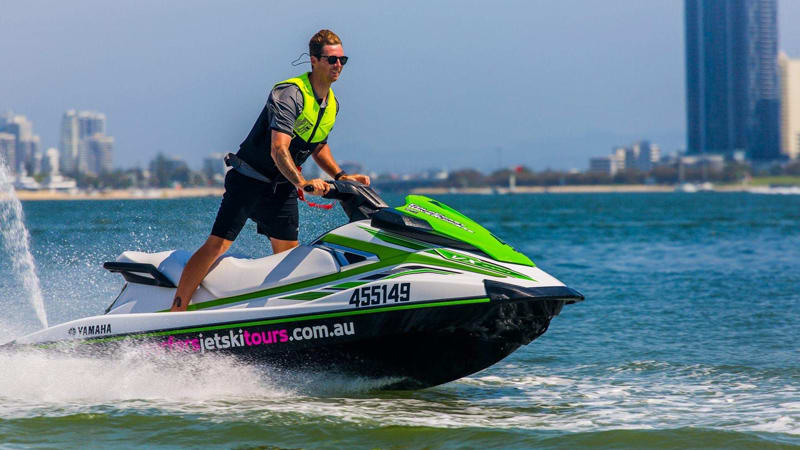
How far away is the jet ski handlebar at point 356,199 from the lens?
499 centimetres

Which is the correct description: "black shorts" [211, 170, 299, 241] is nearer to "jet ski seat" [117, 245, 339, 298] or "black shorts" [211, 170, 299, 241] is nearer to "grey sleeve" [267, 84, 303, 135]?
"jet ski seat" [117, 245, 339, 298]

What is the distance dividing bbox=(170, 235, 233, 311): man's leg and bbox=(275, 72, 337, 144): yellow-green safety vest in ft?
2.31

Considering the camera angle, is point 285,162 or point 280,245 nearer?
A: point 285,162

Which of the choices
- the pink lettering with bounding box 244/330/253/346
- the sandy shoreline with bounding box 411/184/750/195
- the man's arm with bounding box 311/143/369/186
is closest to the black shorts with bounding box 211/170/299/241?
the man's arm with bounding box 311/143/369/186

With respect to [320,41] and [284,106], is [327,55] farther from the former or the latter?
[284,106]

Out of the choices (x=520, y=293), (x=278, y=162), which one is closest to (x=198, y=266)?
(x=278, y=162)

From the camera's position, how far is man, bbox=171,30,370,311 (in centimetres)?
485

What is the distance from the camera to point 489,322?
4777 mm

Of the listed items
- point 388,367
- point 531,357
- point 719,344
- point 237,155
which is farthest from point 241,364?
point 719,344

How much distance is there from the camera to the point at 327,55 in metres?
4.88

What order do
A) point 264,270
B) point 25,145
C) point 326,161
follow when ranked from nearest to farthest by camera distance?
1. point 264,270
2. point 326,161
3. point 25,145

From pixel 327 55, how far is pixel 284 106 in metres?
0.34

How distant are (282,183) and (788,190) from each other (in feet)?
515

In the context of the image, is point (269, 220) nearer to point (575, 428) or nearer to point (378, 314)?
point (378, 314)
